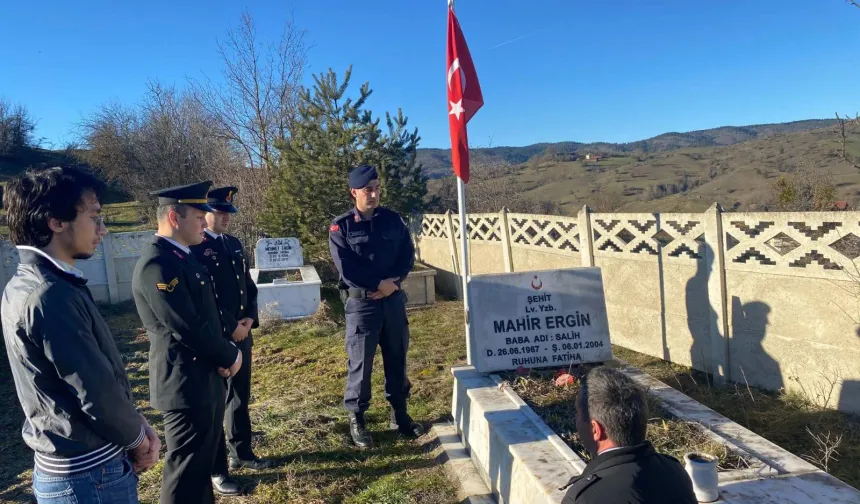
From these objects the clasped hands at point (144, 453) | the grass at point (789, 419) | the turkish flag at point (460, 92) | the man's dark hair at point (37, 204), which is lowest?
the grass at point (789, 419)

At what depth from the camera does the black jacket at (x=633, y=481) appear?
171cm

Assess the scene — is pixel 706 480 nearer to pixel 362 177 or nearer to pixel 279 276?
pixel 362 177

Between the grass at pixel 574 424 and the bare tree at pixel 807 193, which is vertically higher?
the bare tree at pixel 807 193

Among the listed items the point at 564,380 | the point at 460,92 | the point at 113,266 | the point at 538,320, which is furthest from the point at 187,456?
the point at 113,266

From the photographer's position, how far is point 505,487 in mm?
3125

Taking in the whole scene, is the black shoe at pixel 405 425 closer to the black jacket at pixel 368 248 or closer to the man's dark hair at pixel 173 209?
the black jacket at pixel 368 248

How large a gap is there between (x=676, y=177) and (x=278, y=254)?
27276mm

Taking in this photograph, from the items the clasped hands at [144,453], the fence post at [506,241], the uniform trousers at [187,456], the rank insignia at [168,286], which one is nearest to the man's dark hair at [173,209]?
the rank insignia at [168,286]

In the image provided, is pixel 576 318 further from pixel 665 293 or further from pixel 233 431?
pixel 233 431

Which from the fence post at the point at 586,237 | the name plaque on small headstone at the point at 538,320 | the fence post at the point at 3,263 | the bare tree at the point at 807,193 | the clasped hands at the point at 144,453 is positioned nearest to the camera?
the clasped hands at the point at 144,453

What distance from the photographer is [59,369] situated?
1.75 meters

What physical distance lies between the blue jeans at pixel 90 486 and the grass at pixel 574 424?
226cm

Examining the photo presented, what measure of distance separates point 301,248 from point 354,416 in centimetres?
751

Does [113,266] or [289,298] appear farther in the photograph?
[113,266]
